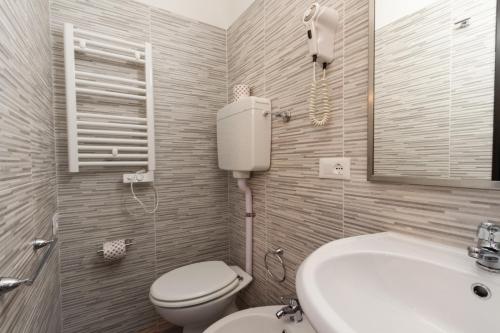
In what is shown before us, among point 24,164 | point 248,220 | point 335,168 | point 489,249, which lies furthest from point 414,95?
point 24,164

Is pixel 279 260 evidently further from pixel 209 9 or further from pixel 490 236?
pixel 209 9

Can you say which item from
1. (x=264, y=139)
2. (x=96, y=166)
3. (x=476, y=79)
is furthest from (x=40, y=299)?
(x=476, y=79)

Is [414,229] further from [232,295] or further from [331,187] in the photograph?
[232,295]

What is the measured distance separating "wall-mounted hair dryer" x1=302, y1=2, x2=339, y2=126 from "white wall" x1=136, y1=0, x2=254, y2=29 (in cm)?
86

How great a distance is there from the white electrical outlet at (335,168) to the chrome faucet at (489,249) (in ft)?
1.44

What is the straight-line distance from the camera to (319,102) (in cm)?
102

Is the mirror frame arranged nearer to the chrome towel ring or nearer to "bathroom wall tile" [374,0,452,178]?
"bathroom wall tile" [374,0,452,178]

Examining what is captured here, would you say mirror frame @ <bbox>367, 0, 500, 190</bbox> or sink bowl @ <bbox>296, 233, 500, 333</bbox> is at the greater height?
mirror frame @ <bbox>367, 0, 500, 190</bbox>

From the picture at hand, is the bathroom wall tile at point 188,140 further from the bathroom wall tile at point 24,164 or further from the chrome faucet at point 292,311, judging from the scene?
the chrome faucet at point 292,311

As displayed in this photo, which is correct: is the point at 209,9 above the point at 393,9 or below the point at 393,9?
above

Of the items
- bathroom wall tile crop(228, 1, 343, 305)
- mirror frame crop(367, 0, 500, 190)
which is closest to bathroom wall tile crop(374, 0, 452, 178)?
mirror frame crop(367, 0, 500, 190)

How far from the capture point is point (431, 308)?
565mm

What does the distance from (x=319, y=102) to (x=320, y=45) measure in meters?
0.23

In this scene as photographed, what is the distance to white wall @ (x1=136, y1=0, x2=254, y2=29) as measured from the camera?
159 centimetres
